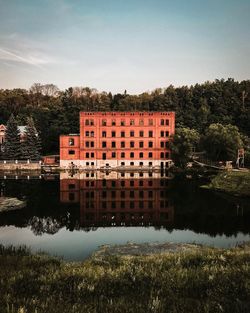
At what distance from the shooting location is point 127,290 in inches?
392

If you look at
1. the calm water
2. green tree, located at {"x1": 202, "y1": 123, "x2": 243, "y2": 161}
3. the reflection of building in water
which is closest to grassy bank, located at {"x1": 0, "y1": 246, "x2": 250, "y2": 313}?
the calm water

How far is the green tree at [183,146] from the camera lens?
7469cm

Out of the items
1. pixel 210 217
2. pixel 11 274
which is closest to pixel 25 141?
pixel 210 217

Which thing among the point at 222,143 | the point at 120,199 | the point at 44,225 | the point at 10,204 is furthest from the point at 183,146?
the point at 44,225

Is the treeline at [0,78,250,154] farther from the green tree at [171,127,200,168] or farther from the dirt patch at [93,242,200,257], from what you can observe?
the dirt patch at [93,242,200,257]

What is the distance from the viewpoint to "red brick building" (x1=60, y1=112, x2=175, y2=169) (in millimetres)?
82250

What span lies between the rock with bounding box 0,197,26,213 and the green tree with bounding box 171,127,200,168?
4284cm

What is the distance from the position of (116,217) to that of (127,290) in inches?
931

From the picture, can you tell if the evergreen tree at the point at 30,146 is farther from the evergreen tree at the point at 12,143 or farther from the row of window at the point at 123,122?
the row of window at the point at 123,122

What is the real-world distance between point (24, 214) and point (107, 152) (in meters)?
49.9

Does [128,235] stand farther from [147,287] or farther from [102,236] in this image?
[147,287]

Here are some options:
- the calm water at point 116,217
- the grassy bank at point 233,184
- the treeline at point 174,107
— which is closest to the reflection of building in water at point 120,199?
the calm water at point 116,217

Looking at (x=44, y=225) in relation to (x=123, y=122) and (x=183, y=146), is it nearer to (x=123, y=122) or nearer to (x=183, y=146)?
(x=183, y=146)

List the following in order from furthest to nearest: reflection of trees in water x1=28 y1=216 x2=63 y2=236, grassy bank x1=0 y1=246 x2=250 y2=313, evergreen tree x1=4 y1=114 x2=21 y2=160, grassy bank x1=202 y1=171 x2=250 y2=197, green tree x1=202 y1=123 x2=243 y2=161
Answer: evergreen tree x1=4 y1=114 x2=21 y2=160
green tree x1=202 y1=123 x2=243 y2=161
grassy bank x1=202 y1=171 x2=250 y2=197
reflection of trees in water x1=28 y1=216 x2=63 y2=236
grassy bank x1=0 y1=246 x2=250 y2=313
